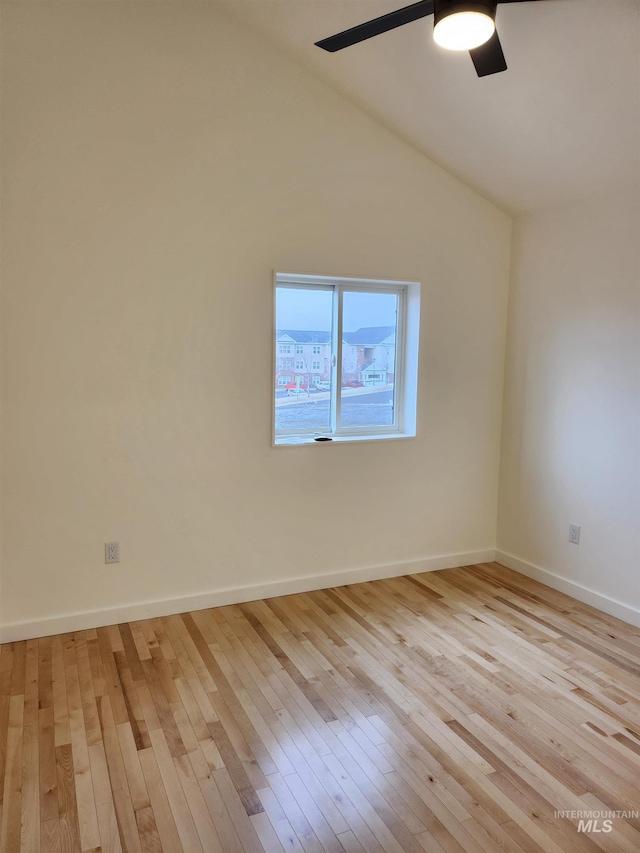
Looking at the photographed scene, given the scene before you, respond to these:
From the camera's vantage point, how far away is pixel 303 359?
3.65 m

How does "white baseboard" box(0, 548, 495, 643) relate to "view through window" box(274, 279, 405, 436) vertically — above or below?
below

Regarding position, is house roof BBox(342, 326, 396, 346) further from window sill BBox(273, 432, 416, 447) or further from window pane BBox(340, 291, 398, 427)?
window sill BBox(273, 432, 416, 447)

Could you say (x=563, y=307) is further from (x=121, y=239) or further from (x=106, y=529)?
(x=106, y=529)

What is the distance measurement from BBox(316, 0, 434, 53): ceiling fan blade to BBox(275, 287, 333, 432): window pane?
5.01ft

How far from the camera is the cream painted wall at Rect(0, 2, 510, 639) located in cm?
280

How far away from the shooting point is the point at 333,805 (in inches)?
75.2

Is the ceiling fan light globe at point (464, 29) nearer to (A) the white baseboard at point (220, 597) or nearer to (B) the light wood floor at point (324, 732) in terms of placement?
(B) the light wood floor at point (324, 732)

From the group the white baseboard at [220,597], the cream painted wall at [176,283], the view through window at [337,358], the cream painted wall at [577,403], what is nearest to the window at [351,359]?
the view through window at [337,358]

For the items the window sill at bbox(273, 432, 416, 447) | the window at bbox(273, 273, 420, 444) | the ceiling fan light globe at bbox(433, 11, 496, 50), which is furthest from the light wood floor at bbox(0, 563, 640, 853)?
the ceiling fan light globe at bbox(433, 11, 496, 50)

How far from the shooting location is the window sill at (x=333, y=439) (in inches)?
137

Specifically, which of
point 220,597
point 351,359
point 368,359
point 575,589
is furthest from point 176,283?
point 575,589

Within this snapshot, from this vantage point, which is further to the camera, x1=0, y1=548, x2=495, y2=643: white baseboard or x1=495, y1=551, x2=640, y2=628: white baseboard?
x1=495, y1=551, x2=640, y2=628: white baseboard

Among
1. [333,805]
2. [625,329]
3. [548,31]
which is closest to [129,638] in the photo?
[333,805]

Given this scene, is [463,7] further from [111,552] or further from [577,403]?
[111,552]
